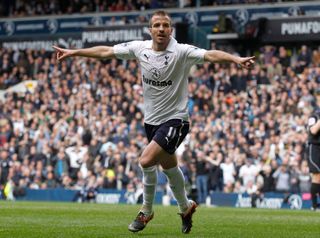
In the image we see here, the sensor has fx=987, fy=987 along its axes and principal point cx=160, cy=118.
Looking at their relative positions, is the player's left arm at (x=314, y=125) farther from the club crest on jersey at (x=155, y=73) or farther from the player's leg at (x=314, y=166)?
the club crest on jersey at (x=155, y=73)

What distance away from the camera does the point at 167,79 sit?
11.6 meters

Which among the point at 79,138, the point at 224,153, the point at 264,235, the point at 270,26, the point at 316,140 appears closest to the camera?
the point at 264,235

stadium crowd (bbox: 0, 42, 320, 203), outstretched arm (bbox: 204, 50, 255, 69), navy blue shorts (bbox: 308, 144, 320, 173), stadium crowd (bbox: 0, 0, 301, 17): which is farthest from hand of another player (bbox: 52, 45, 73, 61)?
stadium crowd (bbox: 0, 0, 301, 17)

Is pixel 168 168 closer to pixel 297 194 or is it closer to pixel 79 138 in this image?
pixel 297 194

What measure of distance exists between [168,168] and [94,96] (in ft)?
76.2

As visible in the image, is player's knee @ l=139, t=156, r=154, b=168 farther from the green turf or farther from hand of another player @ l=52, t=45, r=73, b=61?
hand of another player @ l=52, t=45, r=73, b=61

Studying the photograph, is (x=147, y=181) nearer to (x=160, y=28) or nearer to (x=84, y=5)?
(x=160, y=28)

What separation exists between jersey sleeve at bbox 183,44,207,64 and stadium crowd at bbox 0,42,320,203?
13686 millimetres

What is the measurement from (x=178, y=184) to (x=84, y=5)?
29318mm

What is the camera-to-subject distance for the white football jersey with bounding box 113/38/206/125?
37.9ft

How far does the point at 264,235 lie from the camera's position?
11.3 metres

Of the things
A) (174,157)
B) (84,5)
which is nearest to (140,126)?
(84,5)

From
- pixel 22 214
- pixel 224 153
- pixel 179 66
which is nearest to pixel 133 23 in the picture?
pixel 224 153

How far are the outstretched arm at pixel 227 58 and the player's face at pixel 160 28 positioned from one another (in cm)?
54
